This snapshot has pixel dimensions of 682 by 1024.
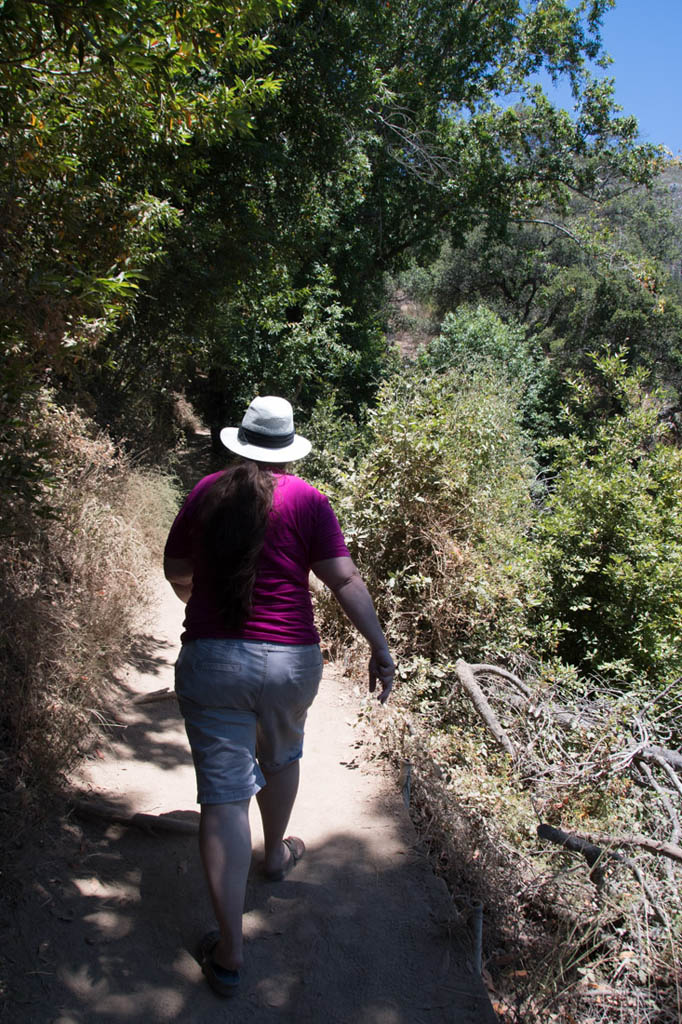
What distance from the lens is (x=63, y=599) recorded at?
4.14 metres

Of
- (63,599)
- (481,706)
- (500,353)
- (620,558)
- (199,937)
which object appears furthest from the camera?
(500,353)

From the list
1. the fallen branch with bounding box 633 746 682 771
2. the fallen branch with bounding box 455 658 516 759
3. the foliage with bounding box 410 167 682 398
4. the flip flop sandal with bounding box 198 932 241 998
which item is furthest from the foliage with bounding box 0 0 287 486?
the foliage with bounding box 410 167 682 398

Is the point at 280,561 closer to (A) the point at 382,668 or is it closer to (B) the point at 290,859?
(A) the point at 382,668

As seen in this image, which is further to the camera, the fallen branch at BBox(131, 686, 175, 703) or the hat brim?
the fallen branch at BBox(131, 686, 175, 703)

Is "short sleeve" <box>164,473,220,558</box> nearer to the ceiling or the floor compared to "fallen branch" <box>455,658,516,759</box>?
nearer to the ceiling

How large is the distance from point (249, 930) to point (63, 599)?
2.26 meters

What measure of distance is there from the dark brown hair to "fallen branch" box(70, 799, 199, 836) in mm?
1177

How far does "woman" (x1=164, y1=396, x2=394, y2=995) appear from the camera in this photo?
222cm

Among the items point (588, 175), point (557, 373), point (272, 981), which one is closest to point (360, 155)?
point (588, 175)

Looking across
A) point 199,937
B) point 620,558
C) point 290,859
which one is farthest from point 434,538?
point 199,937

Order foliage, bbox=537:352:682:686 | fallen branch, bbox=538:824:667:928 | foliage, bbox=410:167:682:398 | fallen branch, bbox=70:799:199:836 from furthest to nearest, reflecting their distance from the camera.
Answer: foliage, bbox=410:167:682:398
foliage, bbox=537:352:682:686
fallen branch, bbox=538:824:667:928
fallen branch, bbox=70:799:199:836

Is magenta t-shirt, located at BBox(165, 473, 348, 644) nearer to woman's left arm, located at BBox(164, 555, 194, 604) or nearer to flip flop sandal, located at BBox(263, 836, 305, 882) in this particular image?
woman's left arm, located at BBox(164, 555, 194, 604)

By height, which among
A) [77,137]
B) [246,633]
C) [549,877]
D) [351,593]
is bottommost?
[549,877]

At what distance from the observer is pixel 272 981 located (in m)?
2.33
